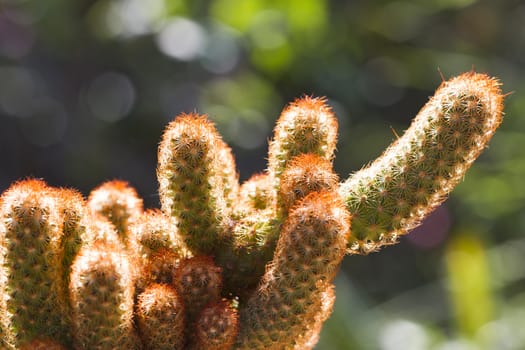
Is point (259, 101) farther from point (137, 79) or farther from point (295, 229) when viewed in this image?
point (295, 229)

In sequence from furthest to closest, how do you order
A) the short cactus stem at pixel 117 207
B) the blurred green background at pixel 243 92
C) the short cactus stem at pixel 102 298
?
the blurred green background at pixel 243 92, the short cactus stem at pixel 117 207, the short cactus stem at pixel 102 298

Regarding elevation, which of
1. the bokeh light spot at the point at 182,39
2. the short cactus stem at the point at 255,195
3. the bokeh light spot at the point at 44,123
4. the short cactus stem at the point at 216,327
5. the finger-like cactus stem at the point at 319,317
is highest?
the bokeh light spot at the point at 182,39

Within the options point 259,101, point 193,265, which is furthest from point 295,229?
point 259,101

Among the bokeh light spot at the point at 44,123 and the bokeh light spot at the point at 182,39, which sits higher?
the bokeh light spot at the point at 182,39

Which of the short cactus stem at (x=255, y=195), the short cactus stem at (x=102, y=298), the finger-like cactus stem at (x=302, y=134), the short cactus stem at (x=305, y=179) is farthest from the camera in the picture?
the short cactus stem at (x=255, y=195)

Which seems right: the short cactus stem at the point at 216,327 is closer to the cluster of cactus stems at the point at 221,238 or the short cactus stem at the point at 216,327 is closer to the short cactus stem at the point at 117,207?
the cluster of cactus stems at the point at 221,238

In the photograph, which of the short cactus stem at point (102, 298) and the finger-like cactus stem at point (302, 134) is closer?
the short cactus stem at point (102, 298)

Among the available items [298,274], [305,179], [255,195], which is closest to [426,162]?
[305,179]

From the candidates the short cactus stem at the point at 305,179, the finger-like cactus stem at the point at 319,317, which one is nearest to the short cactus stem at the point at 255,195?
the short cactus stem at the point at 305,179
